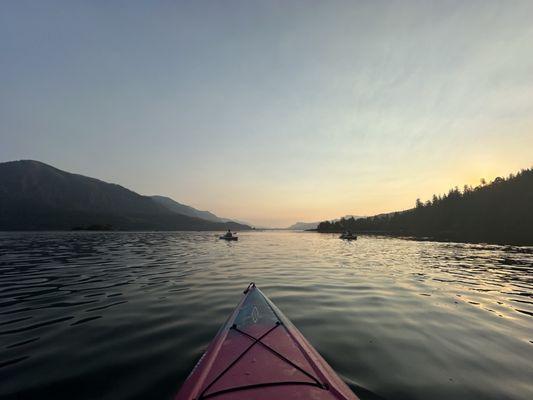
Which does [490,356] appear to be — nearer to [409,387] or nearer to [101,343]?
[409,387]

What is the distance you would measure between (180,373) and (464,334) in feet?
27.3

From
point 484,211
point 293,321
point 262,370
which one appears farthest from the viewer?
point 484,211

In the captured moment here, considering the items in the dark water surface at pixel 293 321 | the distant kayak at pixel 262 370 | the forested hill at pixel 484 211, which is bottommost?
the dark water surface at pixel 293 321

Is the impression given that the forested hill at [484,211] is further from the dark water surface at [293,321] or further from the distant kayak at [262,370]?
the distant kayak at [262,370]

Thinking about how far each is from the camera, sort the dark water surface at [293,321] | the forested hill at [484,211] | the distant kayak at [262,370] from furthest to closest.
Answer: the forested hill at [484,211] < the dark water surface at [293,321] < the distant kayak at [262,370]

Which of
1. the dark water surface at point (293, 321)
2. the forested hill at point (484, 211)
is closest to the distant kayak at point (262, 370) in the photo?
the dark water surface at point (293, 321)

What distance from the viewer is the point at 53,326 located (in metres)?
9.21

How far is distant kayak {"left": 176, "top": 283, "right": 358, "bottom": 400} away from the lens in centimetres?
419

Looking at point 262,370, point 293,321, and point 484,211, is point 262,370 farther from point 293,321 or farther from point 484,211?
point 484,211

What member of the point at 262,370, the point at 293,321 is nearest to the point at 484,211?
the point at 293,321

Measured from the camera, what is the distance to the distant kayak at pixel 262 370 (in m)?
4.19

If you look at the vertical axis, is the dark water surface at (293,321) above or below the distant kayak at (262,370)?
below

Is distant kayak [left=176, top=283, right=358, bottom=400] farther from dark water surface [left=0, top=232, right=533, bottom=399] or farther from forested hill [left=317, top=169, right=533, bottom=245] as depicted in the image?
forested hill [left=317, top=169, right=533, bottom=245]

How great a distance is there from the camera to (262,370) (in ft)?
15.9
